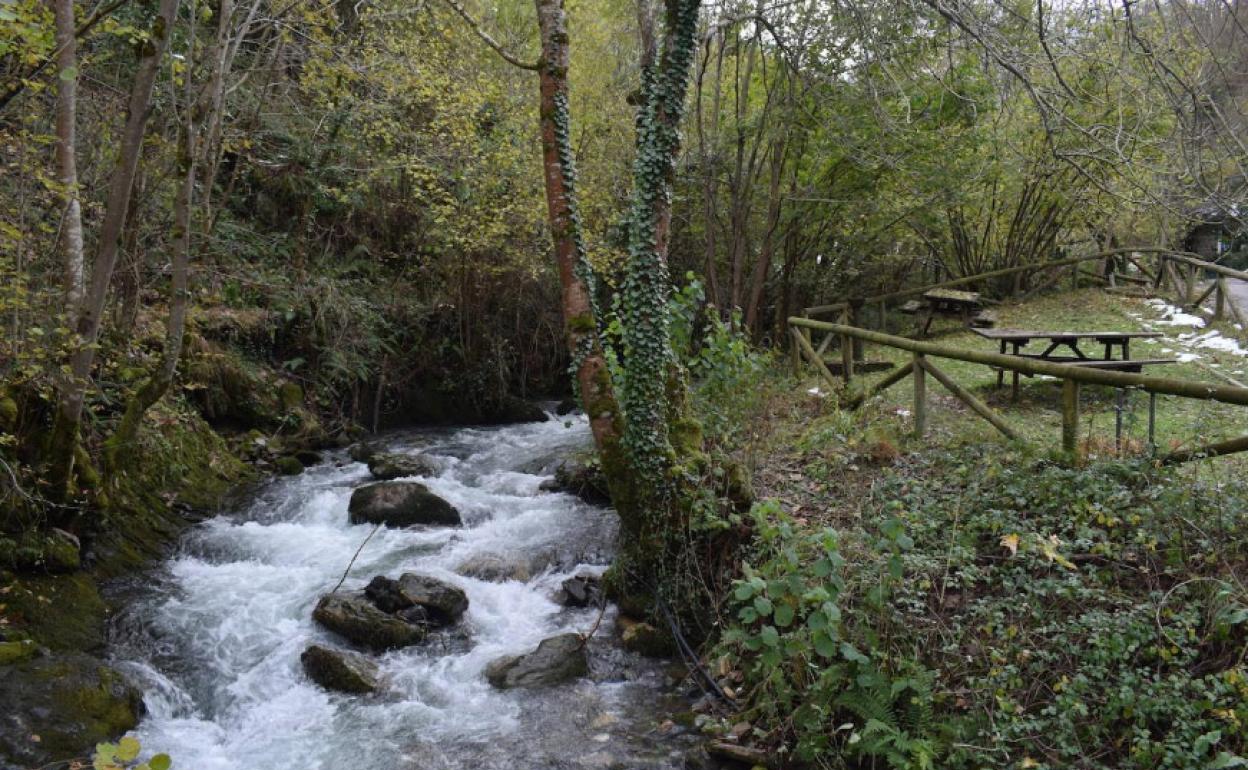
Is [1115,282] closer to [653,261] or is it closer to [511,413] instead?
[511,413]

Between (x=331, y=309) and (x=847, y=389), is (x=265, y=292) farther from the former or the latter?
(x=847, y=389)

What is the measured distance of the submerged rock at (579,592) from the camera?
8.05m

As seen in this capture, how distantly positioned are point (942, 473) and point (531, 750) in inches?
165

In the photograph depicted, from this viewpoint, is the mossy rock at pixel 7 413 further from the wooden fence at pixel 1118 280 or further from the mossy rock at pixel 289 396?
the wooden fence at pixel 1118 280

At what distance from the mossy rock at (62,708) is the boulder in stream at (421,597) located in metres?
2.15

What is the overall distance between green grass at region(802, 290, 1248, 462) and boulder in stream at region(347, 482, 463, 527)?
5344 mm

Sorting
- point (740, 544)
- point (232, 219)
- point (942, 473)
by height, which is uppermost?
point (232, 219)

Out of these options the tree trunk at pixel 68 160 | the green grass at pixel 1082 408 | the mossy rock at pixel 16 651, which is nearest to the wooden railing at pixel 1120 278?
the green grass at pixel 1082 408

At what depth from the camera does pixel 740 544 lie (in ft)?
22.9

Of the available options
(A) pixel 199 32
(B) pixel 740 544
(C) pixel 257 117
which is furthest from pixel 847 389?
(A) pixel 199 32

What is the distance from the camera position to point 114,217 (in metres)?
6.67

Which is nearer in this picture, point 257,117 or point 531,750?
point 531,750

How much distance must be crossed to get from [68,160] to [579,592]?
597 centimetres

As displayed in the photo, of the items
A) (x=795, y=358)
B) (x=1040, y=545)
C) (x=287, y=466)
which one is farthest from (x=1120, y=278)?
(x=287, y=466)
